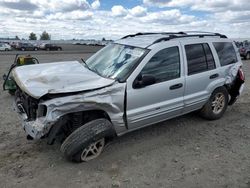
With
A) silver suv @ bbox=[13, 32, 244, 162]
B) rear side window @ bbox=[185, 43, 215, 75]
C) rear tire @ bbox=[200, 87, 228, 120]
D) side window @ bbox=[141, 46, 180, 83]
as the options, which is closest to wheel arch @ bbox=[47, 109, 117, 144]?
silver suv @ bbox=[13, 32, 244, 162]

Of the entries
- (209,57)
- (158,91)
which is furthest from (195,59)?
(158,91)

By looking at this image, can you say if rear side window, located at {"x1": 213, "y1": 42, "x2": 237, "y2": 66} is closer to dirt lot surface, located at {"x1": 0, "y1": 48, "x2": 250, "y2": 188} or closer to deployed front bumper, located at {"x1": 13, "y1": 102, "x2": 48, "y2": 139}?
dirt lot surface, located at {"x1": 0, "y1": 48, "x2": 250, "y2": 188}

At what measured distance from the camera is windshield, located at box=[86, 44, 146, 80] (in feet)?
15.0

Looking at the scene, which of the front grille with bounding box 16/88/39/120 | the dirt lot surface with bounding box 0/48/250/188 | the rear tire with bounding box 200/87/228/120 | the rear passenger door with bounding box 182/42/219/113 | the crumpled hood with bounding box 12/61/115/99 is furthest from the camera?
the rear tire with bounding box 200/87/228/120

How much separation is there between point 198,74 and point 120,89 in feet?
6.09

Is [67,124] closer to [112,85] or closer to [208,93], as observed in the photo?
[112,85]

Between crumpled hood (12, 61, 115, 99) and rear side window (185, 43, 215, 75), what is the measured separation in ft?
5.78

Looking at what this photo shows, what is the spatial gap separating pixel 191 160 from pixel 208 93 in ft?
5.93

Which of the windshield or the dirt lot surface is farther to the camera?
the windshield

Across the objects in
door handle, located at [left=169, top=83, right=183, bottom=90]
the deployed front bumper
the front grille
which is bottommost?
the deployed front bumper

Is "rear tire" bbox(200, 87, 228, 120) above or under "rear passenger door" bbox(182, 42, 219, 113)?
under

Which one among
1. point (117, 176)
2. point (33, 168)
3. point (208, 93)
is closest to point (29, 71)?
point (33, 168)

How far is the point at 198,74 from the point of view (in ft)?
17.8

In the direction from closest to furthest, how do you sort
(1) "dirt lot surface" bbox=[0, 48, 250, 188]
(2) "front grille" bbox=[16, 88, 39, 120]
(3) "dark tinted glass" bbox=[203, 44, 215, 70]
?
(1) "dirt lot surface" bbox=[0, 48, 250, 188] → (2) "front grille" bbox=[16, 88, 39, 120] → (3) "dark tinted glass" bbox=[203, 44, 215, 70]
